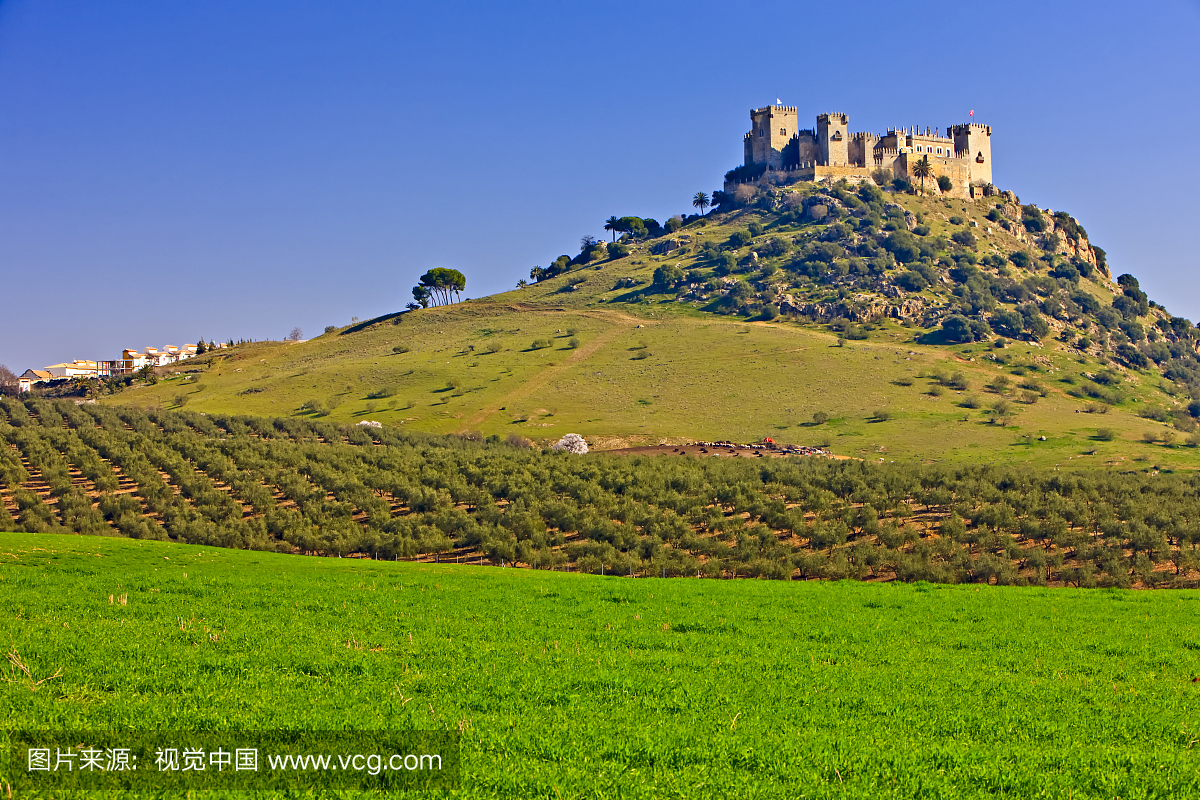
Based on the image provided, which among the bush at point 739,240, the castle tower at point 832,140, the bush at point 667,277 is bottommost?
the bush at point 667,277

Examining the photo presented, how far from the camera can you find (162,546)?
29.3 meters

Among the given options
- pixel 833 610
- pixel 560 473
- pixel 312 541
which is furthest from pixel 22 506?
pixel 833 610

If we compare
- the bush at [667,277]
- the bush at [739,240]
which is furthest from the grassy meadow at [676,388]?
the bush at [739,240]

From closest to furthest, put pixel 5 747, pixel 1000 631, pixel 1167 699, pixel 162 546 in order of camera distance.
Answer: pixel 5 747 → pixel 1167 699 → pixel 1000 631 → pixel 162 546

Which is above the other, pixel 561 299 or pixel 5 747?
pixel 561 299

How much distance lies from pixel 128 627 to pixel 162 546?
16414 mm

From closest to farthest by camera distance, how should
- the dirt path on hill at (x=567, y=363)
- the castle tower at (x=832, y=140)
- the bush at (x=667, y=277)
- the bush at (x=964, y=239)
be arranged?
the dirt path on hill at (x=567, y=363)
the bush at (x=667, y=277)
the bush at (x=964, y=239)
the castle tower at (x=832, y=140)

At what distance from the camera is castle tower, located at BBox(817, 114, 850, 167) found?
533 ft

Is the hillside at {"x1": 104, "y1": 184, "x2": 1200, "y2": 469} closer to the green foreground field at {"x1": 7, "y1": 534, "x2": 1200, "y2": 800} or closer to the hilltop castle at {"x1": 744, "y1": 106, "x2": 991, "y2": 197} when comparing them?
the hilltop castle at {"x1": 744, "y1": 106, "x2": 991, "y2": 197}

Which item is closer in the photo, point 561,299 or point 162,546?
point 162,546

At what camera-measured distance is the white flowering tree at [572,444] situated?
75.9m

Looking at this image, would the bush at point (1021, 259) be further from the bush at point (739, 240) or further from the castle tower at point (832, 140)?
the bush at point (739, 240)

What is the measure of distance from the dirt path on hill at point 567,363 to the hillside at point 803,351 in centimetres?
42

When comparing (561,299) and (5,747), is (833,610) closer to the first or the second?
(5,747)
